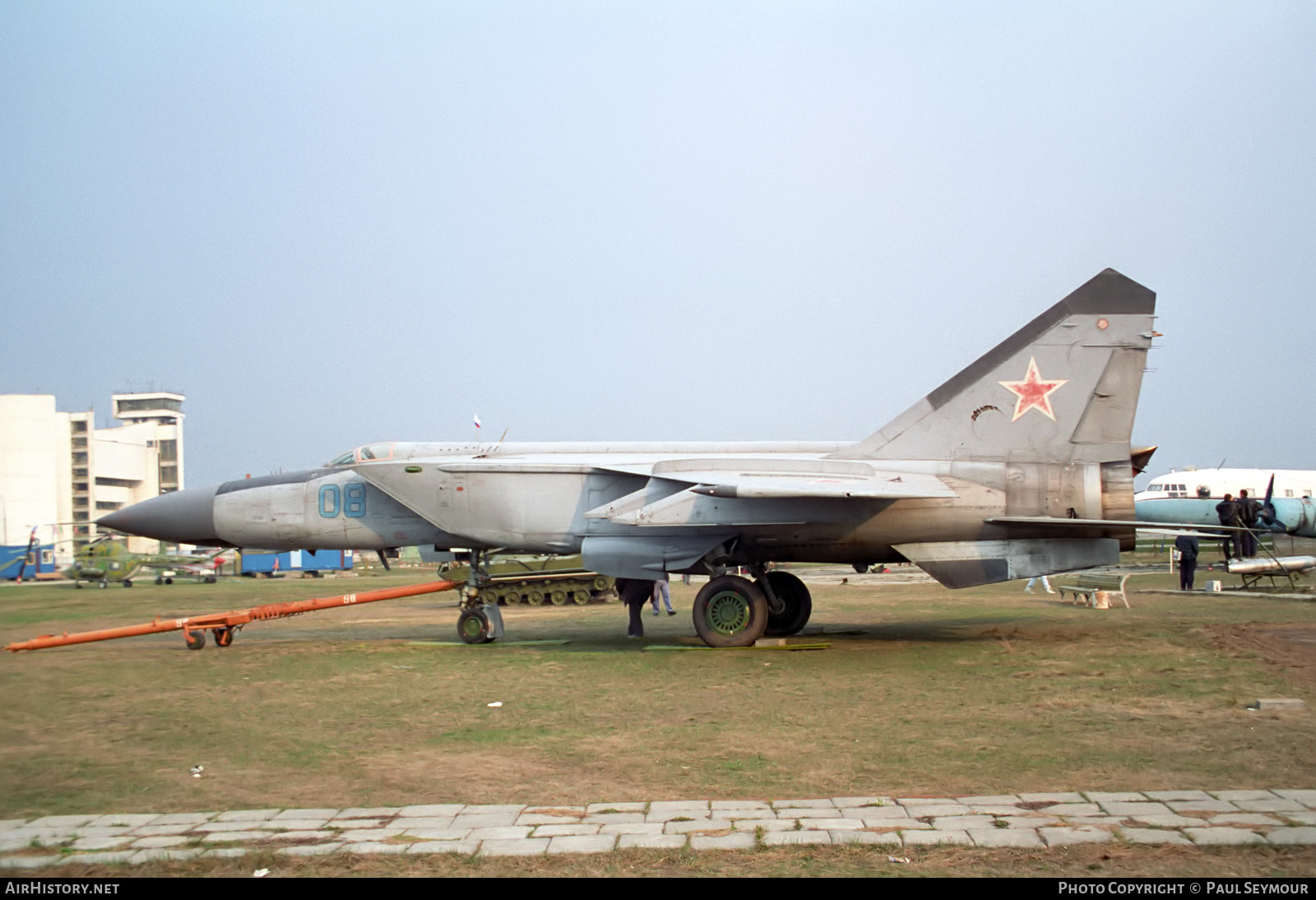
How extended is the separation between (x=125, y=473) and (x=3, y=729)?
253 ft

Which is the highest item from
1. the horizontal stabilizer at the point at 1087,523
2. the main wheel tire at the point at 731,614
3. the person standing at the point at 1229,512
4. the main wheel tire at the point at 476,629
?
the horizontal stabilizer at the point at 1087,523

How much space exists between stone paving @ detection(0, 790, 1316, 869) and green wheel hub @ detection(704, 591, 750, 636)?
7.30 metres

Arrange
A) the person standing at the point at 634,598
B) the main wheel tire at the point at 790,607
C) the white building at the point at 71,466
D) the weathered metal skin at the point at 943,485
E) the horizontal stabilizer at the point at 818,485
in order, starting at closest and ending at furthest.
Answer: the horizontal stabilizer at the point at 818,485 → the weathered metal skin at the point at 943,485 → the main wheel tire at the point at 790,607 → the person standing at the point at 634,598 → the white building at the point at 71,466

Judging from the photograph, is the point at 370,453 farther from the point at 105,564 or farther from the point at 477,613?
the point at 105,564

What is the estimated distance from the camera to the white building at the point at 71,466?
57.0 m

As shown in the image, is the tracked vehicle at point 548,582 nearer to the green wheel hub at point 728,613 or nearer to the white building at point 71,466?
the green wheel hub at point 728,613

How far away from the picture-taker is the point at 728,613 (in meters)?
13.0

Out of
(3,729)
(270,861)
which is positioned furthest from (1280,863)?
(3,729)

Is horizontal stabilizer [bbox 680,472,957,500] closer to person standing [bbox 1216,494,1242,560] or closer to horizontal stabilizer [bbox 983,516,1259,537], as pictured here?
horizontal stabilizer [bbox 983,516,1259,537]

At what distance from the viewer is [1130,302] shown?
12.8 metres

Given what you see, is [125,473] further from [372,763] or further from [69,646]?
[372,763]

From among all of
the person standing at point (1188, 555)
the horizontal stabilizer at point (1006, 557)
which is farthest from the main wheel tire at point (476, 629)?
the person standing at point (1188, 555)

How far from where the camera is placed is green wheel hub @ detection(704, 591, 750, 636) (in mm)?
12898

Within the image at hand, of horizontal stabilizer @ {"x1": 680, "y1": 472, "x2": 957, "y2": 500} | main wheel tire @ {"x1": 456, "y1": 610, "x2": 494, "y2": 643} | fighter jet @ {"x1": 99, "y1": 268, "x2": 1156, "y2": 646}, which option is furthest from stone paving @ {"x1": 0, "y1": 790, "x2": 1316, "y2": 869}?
main wheel tire @ {"x1": 456, "y1": 610, "x2": 494, "y2": 643}
